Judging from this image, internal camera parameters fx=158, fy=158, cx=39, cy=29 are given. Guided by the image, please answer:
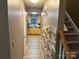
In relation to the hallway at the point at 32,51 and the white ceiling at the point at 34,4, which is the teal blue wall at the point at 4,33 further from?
the white ceiling at the point at 34,4

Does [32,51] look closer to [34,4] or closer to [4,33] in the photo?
[34,4]

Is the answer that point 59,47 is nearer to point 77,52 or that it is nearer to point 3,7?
point 77,52

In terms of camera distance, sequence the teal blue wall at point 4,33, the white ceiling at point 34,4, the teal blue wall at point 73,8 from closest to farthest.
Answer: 1. the teal blue wall at point 4,33
2. the teal blue wall at point 73,8
3. the white ceiling at point 34,4

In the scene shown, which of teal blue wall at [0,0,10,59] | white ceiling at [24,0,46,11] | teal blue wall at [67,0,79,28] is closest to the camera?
teal blue wall at [0,0,10,59]

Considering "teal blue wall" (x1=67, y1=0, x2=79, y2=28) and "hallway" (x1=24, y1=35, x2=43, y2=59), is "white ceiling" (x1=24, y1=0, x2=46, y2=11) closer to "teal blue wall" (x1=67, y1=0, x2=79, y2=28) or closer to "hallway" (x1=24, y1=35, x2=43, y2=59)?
"hallway" (x1=24, y1=35, x2=43, y2=59)

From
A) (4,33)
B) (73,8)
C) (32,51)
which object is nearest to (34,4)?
(32,51)

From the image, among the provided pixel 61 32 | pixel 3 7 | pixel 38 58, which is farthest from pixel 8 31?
pixel 38 58

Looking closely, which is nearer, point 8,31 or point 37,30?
point 8,31

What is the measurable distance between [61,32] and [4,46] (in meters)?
1.17

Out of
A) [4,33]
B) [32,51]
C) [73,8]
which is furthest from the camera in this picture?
[32,51]

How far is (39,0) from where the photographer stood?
7172 millimetres

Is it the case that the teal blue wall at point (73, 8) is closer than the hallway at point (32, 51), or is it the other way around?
the teal blue wall at point (73, 8)

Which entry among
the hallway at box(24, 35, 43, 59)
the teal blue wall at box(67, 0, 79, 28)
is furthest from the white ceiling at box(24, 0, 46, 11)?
the teal blue wall at box(67, 0, 79, 28)

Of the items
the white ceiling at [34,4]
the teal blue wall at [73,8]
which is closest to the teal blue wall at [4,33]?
the teal blue wall at [73,8]
